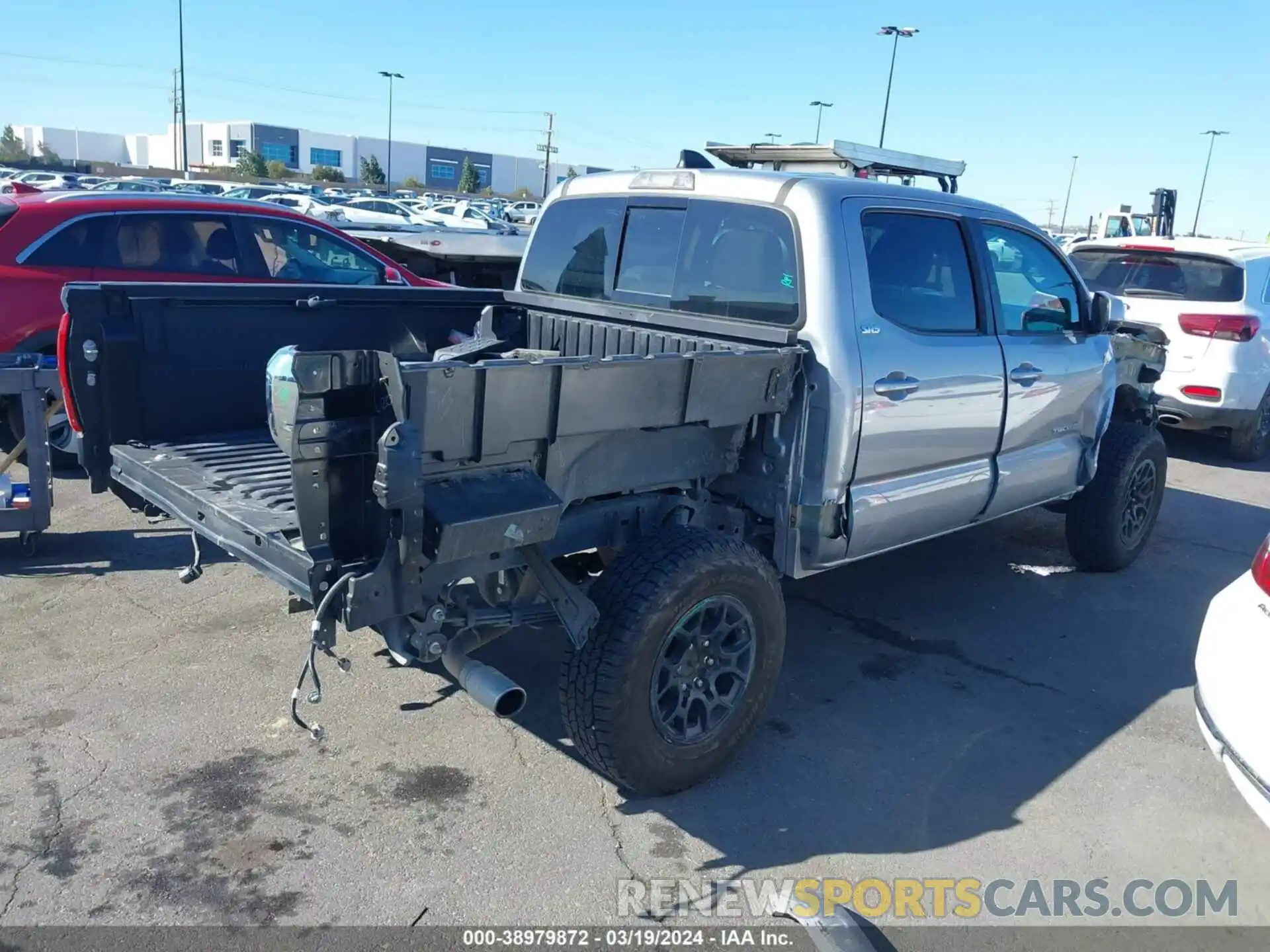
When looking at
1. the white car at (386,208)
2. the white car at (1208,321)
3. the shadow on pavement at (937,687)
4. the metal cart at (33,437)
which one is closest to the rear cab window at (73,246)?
the metal cart at (33,437)

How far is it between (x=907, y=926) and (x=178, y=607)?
3.60 m

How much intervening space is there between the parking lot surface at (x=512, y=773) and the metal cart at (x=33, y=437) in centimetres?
25

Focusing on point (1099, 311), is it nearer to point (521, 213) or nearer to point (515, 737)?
point (515, 737)

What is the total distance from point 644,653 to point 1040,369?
110 inches

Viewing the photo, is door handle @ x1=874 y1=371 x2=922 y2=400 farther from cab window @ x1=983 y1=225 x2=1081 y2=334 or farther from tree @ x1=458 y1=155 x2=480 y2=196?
tree @ x1=458 y1=155 x2=480 y2=196

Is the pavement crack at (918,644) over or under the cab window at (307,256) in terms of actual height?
under

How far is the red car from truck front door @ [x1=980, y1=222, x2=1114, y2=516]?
17.5 feet

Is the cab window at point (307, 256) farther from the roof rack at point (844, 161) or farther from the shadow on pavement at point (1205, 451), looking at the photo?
the shadow on pavement at point (1205, 451)

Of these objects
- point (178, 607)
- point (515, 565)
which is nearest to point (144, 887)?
point (515, 565)

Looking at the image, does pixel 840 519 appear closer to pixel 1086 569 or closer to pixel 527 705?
pixel 527 705

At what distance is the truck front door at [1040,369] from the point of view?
187 inches

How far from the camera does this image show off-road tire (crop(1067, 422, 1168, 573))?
18.9 feet

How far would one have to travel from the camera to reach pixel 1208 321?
8492mm

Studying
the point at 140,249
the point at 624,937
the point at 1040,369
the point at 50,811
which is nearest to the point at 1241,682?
the point at 624,937
